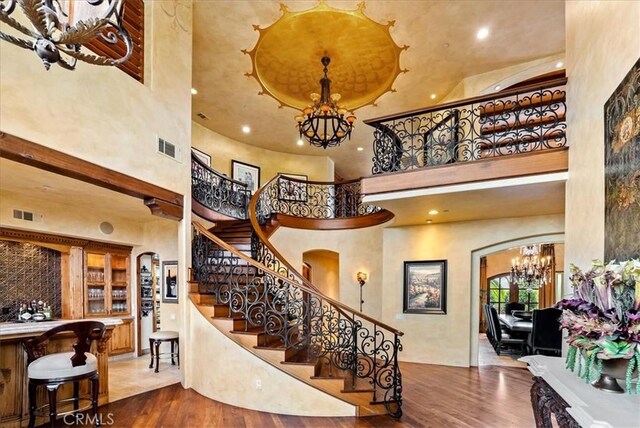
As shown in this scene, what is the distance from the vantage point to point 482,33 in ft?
19.2

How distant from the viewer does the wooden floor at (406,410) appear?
13.1ft

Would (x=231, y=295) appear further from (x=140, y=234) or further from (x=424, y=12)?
(x=424, y=12)

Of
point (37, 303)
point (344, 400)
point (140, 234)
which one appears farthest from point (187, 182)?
point (344, 400)

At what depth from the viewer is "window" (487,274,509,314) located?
12391 millimetres

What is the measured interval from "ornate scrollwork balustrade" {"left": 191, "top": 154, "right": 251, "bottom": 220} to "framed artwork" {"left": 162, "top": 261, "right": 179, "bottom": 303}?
1445 mm

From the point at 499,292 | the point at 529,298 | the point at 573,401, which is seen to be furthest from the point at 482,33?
the point at 529,298

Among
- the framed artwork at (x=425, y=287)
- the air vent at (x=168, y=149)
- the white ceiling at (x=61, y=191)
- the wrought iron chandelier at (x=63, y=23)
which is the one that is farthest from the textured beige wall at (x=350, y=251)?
the wrought iron chandelier at (x=63, y=23)

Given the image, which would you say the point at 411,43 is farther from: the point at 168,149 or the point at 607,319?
the point at 607,319

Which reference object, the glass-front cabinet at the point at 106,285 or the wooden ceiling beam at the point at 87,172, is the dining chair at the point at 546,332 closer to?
the wooden ceiling beam at the point at 87,172

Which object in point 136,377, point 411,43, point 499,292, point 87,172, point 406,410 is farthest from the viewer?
point 499,292

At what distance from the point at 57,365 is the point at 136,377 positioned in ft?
8.52

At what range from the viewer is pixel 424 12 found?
541 centimetres

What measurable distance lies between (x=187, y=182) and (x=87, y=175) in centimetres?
168

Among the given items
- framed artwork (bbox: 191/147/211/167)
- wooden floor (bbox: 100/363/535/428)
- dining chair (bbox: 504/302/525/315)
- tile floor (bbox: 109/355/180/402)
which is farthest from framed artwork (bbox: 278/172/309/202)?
dining chair (bbox: 504/302/525/315)
